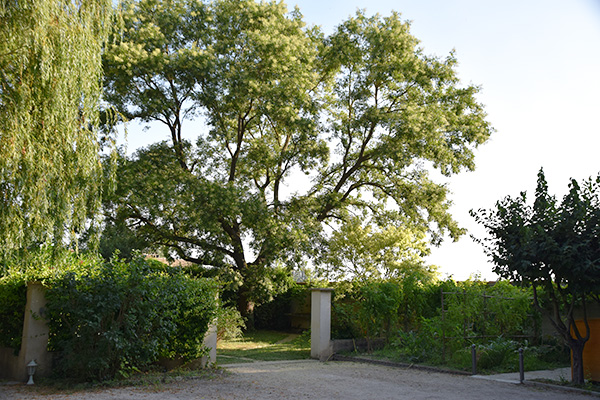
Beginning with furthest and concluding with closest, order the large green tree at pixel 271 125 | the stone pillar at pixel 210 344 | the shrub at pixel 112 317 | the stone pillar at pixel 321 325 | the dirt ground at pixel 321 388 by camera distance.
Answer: the large green tree at pixel 271 125, the stone pillar at pixel 321 325, the stone pillar at pixel 210 344, the shrub at pixel 112 317, the dirt ground at pixel 321 388

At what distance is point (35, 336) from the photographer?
8867mm

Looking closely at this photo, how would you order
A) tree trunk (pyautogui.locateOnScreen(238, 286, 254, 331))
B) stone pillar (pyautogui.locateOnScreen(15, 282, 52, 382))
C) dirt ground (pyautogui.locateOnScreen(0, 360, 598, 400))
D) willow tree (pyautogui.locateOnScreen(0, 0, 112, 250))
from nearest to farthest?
willow tree (pyautogui.locateOnScreen(0, 0, 112, 250))
dirt ground (pyautogui.locateOnScreen(0, 360, 598, 400))
stone pillar (pyautogui.locateOnScreen(15, 282, 52, 382))
tree trunk (pyautogui.locateOnScreen(238, 286, 254, 331))

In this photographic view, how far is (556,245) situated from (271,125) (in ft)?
43.6

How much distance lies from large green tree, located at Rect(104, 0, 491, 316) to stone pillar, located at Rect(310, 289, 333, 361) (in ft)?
12.4

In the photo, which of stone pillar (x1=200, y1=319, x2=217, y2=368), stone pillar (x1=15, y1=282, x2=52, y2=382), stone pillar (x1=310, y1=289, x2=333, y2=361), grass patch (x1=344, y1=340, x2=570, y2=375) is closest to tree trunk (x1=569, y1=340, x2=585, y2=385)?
grass patch (x1=344, y1=340, x2=570, y2=375)

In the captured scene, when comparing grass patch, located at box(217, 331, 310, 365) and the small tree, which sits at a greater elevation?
the small tree

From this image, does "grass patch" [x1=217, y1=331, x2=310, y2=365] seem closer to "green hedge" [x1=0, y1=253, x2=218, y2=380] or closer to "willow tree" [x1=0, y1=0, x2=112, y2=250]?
"green hedge" [x1=0, y1=253, x2=218, y2=380]

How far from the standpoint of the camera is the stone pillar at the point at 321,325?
13266 millimetres

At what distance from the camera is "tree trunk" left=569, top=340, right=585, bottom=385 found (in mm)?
9477

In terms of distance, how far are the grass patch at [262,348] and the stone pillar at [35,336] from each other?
4.08 m

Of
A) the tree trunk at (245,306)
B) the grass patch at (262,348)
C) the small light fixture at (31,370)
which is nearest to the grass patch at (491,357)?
the grass patch at (262,348)

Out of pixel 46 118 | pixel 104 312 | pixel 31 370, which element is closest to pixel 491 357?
pixel 104 312

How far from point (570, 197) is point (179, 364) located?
8.03m

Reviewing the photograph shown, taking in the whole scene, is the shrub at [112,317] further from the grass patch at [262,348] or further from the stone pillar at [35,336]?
the grass patch at [262,348]
